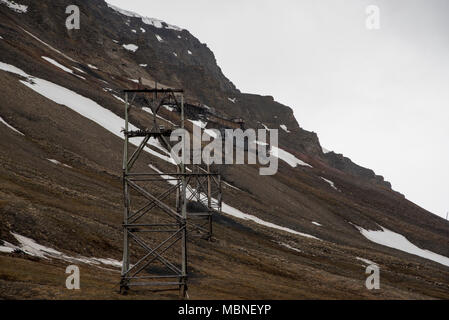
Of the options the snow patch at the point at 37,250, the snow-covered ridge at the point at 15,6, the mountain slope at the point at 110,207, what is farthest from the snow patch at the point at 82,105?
the snow-covered ridge at the point at 15,6

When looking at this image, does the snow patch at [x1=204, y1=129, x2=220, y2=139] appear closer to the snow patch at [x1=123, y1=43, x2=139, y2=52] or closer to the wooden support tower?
the wooden support tower

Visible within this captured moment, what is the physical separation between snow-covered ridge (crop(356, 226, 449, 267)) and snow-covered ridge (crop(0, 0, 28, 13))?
3838 inches

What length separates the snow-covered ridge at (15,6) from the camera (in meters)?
112

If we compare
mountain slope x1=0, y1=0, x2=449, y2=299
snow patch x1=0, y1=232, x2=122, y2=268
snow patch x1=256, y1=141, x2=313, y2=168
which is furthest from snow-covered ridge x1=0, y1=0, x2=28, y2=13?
snow patch x1=0, y1=232, x2=122, y2=268

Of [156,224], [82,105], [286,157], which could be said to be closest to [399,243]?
[286,157]

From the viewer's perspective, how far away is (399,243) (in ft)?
269

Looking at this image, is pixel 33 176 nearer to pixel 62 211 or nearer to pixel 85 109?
pixel 62 211

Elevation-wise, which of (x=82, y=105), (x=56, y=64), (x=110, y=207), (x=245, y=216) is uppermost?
(x=56, y=64)

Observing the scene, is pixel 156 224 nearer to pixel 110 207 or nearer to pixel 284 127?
pixel 110 207

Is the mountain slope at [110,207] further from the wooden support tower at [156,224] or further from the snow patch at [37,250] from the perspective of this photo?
the wooden support tower at [156,224]

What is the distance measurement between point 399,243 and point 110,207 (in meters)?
62.6

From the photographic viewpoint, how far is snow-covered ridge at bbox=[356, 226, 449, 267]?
255 ft

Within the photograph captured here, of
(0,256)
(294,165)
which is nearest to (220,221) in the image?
(0,256)

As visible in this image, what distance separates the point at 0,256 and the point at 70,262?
3.93 m
